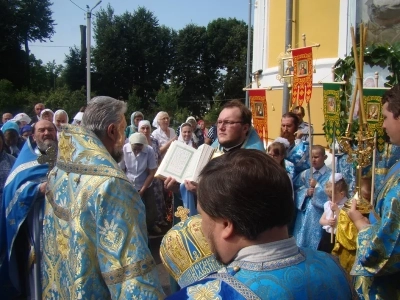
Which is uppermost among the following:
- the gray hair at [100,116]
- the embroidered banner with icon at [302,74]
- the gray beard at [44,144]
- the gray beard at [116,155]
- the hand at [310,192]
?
the embroidered banner with icon at [302,74]

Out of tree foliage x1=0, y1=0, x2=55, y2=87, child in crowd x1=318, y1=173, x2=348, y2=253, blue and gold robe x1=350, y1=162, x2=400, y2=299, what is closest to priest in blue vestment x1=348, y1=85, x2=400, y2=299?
blue and gold robe x1=350, y1=162, x2=400, y2=299

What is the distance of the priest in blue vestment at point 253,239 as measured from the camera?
1191 millimetres

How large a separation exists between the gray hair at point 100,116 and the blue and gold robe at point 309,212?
281 centimetres

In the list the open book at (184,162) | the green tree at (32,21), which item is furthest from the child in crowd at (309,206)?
the green tree at (32,21)

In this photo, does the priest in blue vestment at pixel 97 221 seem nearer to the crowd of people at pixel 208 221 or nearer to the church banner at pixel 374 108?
the crowd of people at pixel 208 221

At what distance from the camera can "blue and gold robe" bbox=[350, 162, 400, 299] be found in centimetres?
227

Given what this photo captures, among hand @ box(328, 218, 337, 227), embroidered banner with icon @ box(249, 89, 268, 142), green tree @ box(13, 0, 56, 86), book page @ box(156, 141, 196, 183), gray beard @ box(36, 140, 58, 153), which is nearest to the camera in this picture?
book page @ box(156, 141, 196, 183)

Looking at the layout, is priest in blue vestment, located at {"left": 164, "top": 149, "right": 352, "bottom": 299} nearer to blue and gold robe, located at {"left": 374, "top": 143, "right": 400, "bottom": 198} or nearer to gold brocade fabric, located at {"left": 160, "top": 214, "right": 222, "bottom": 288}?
gold brocade fabric, located at {"left": 160, "top": 214, "right": 222, "bottom": 288}

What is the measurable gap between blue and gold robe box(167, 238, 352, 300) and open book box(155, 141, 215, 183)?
6.83 feet

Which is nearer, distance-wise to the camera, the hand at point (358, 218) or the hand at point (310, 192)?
the hand at point (358, 218)

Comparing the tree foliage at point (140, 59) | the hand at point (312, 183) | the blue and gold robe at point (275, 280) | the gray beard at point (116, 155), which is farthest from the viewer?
the tree foliage at point (140, 59)

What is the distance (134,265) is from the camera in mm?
1944

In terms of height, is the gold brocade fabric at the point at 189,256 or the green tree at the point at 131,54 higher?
the green tree at the point at 131,54

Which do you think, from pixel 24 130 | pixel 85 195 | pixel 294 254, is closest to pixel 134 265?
pixel 85 195
